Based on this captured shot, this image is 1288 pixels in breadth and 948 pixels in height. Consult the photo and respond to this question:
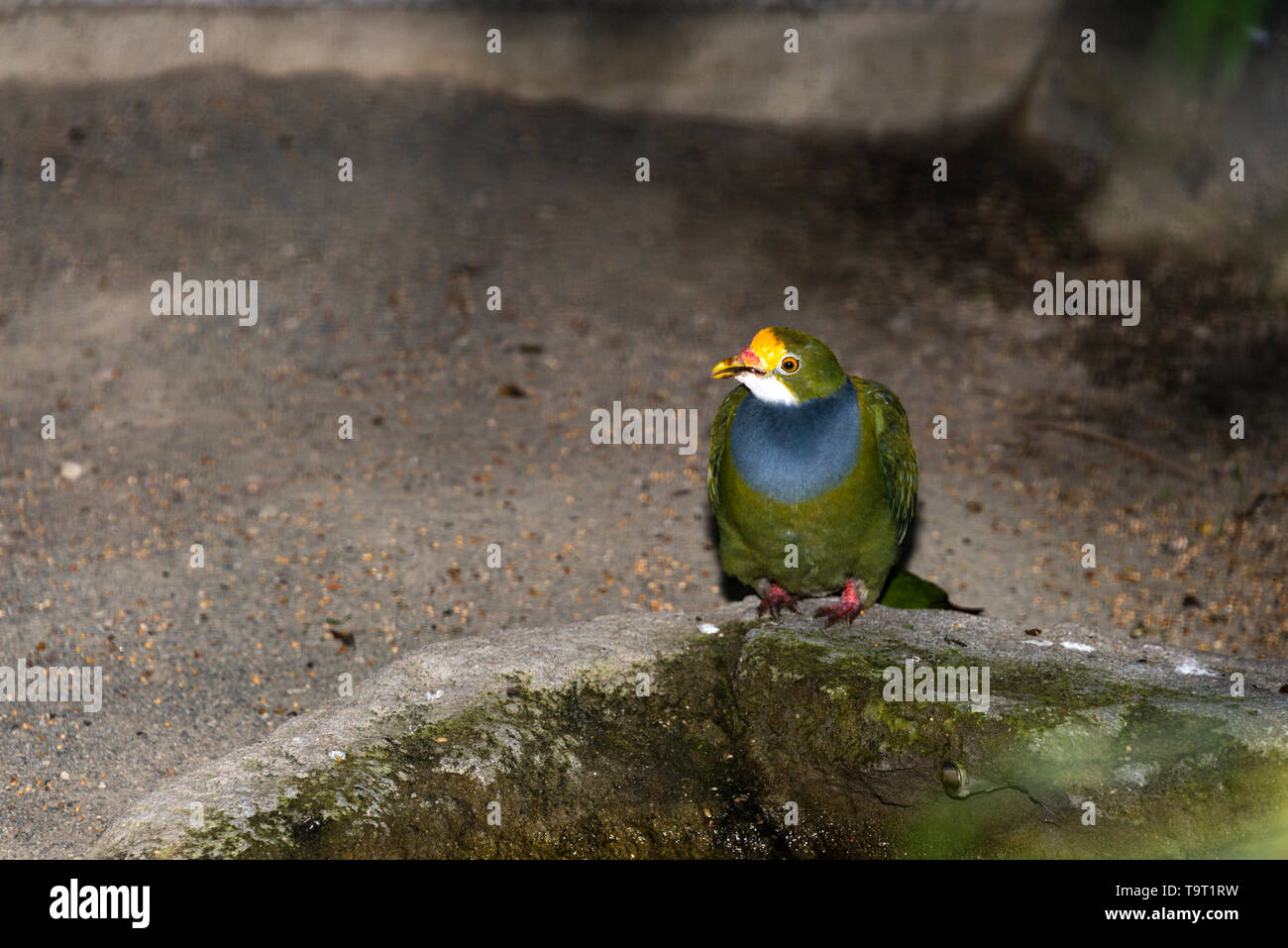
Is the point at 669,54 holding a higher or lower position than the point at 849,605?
higher

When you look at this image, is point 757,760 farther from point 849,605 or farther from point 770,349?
point 770,349

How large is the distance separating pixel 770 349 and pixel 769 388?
12 cm

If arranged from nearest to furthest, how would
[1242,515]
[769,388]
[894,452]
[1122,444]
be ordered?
[769,388], [894,452], [1242,515], [1122,444]

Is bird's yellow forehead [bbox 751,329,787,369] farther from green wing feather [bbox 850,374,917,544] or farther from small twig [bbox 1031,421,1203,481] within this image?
small twig [bbox 1031,421,1203,481]

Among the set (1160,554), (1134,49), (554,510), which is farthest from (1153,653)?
(1134,49)

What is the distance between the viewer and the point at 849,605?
3889 mm

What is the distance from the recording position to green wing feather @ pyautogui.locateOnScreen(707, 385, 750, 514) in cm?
393

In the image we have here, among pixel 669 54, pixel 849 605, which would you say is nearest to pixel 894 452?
pixel 849 605

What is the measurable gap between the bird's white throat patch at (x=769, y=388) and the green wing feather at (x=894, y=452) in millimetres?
431

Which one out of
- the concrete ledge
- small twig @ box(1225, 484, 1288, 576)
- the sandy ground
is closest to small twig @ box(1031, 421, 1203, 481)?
the sandy ground

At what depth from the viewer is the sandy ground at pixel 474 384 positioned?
4602mm

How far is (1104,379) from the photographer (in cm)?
623

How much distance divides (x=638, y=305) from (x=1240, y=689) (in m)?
3.92

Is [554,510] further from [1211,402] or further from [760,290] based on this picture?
[1211,402]
